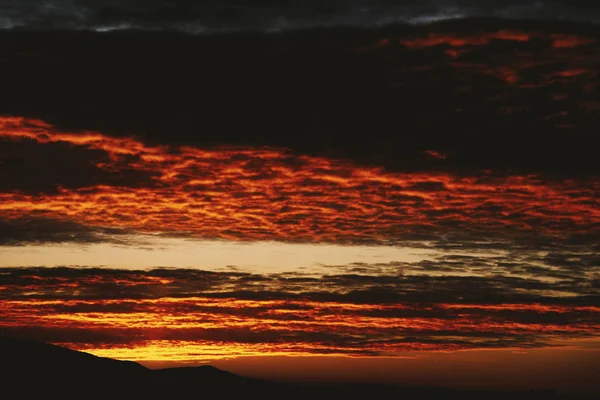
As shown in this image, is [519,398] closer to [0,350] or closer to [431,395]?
[431,395]

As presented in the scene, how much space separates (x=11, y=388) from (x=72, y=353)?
2314 centimetres

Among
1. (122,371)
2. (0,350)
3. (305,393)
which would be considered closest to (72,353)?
(122,371)

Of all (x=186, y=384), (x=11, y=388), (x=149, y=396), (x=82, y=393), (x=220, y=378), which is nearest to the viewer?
(x=11, y=388)

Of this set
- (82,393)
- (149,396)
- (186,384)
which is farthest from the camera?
(186,384)

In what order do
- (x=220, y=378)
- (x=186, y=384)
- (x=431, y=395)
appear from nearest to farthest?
1. (x=186, y=384)
2. (x=220, y=378)
3. (x=431, y=395)

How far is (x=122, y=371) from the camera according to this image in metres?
107

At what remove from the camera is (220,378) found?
423 ft

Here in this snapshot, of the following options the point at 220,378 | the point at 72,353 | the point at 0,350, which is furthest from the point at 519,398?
the point at 0,350

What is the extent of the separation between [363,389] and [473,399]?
22.6m

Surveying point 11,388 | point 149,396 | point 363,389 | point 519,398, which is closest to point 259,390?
point 363,389

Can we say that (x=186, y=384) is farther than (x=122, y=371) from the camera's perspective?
Yes

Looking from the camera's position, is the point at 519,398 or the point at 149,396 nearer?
the point at 149,396

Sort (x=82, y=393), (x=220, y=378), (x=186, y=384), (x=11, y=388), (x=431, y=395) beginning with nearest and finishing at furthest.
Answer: (x=11, y=388), (x=82, y=393), (x=186, y=384), (x=220, y=378), (x=431, y=395)

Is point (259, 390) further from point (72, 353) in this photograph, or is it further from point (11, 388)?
point (11, 388)
